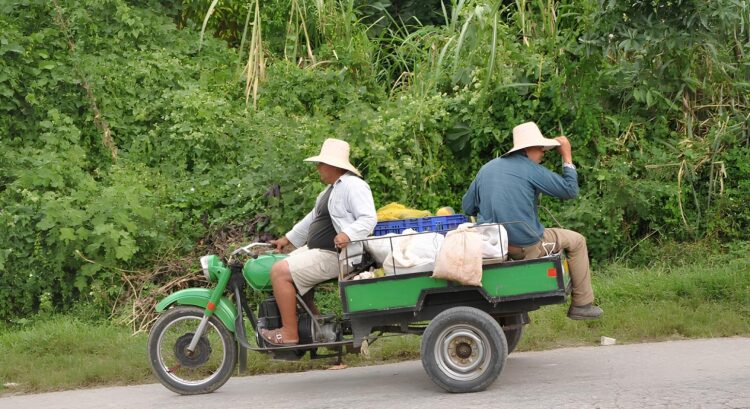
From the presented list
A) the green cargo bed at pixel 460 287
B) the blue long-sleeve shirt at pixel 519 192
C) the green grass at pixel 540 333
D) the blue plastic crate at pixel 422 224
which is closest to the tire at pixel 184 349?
the green grass at pixel 540 333

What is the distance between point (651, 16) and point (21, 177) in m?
6.26

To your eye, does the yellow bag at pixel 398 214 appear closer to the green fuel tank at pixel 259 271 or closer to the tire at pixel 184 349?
the green fuel tank at pixel 259 271

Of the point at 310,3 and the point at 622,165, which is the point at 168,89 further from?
the point at 622,165

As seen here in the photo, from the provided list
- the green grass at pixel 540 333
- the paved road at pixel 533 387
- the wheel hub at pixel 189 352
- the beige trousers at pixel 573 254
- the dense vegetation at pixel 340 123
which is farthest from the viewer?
the dense vegetation at pixel 340 123

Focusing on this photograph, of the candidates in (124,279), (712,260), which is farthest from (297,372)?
(712,260)

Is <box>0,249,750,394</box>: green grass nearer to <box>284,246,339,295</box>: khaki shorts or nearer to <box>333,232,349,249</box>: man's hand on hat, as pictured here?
<box>284,246,339,295</box>: khaki shorts

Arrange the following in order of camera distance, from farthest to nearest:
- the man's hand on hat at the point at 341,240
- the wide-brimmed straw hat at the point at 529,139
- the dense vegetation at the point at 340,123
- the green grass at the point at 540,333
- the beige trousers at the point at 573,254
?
the dense vegetation at the point at 340,123 → the green grass at the point at 540,333 → the wide-brimmed straw hat at the point at 529,139 → the beige trousers at the point at 573,254 → the man's hand on hat at the point at 341,240

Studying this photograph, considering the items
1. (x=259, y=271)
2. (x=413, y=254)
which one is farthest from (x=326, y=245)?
(x=413, y=254)

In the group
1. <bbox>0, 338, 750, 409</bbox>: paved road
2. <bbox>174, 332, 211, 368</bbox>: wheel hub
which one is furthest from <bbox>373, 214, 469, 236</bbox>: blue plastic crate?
<bbox>174, 332, 211, 368</bbox>: wheel hub

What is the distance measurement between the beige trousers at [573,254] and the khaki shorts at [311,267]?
1.24 metres

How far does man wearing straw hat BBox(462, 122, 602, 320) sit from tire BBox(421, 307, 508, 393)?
0.63 m

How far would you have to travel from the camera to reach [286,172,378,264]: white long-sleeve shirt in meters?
7.22

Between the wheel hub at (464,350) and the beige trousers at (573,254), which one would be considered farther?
the beige trousers at (573,254)

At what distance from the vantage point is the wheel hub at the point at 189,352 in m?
7.57
